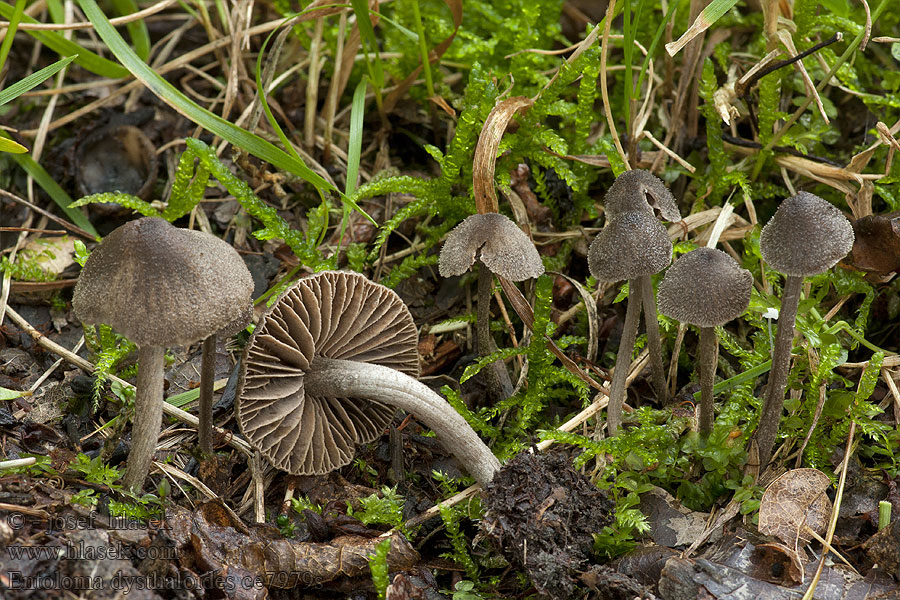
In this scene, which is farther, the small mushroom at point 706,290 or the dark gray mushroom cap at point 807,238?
the small mushroom at point 706,290

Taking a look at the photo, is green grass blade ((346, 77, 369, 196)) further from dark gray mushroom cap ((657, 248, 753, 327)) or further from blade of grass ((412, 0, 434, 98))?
dark gray mushroom cap ((657, 248, 753, 327))

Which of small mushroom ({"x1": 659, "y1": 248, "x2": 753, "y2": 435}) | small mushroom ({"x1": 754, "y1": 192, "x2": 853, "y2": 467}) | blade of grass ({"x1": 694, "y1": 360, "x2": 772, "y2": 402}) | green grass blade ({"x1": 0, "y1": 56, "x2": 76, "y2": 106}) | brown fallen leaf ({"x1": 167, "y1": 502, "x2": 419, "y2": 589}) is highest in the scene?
green grass blade ({"x1": 0, "y1": 56, "x2": 76, "y2": 106})

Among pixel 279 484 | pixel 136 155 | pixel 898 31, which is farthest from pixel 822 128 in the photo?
pixel 136 155

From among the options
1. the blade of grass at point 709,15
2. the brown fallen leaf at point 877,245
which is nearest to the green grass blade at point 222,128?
the blade of grass at point 709,15

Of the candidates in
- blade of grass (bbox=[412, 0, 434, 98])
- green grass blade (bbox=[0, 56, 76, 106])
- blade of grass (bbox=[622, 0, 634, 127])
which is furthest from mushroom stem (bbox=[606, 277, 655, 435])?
green grass blade (bbox=[0, 56, 76, 106])

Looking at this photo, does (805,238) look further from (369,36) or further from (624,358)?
(369,36)

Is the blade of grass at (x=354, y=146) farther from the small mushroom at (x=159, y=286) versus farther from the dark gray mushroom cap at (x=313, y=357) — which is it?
the small mushroom at (x=159, y=286)
